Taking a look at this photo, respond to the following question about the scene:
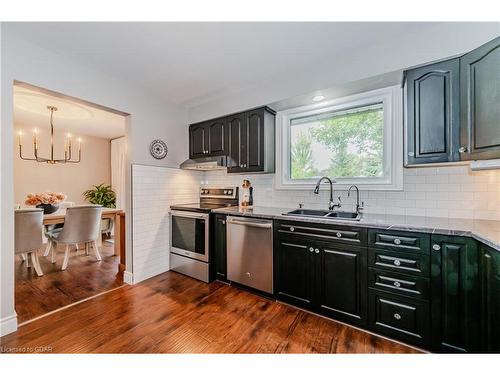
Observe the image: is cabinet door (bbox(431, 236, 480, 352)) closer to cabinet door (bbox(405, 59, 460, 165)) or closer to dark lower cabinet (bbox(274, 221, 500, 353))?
dark lower cabinet (bbox(274, 221, 500, 353))

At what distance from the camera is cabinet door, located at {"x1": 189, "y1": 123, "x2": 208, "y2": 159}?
3.20 meters

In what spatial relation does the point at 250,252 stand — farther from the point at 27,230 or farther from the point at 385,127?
the point at 27,230

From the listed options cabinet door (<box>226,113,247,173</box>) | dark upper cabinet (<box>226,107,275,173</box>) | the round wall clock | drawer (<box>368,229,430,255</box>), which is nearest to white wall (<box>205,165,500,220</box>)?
drawer (<box>368,229,430,255</box>)

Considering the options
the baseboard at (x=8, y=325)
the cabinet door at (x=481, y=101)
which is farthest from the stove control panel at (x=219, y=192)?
the cabinet door at (x=481, y=101)

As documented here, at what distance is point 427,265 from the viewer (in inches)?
59.2

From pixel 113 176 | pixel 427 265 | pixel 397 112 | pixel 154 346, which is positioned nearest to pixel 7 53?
pixel 154 346

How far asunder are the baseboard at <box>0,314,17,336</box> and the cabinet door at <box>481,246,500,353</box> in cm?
337

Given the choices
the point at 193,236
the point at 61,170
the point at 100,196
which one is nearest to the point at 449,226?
the point at 193,236

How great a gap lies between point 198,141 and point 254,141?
1.04 metres

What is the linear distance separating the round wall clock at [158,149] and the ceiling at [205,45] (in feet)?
2.66

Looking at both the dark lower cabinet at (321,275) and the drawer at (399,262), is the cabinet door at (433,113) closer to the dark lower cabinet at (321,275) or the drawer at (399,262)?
the drawer at (399,262)
